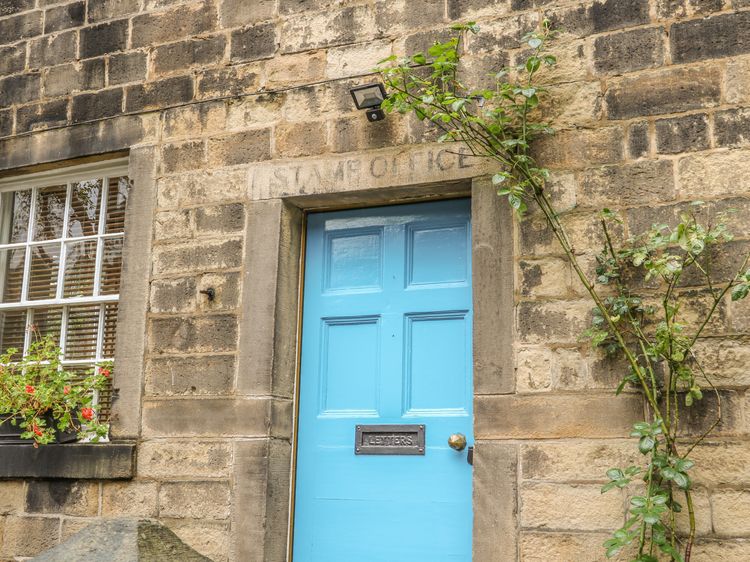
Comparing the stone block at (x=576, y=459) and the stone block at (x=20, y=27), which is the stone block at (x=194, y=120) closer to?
the stone block at (x=20, y=27)

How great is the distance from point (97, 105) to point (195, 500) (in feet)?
7.95

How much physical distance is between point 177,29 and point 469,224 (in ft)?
7.01

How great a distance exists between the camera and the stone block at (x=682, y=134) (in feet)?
12.7

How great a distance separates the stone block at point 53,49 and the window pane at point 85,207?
30.9 inches

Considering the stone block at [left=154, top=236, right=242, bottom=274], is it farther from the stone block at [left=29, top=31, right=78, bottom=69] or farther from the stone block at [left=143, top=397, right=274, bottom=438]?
the stone block at [left=29, top=31, right=78, bottom=69]

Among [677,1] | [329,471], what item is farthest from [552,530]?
[677,1]

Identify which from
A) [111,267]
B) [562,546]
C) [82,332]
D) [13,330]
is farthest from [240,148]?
[562,546]

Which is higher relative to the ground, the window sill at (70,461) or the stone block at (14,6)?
the stone block at (14,6)

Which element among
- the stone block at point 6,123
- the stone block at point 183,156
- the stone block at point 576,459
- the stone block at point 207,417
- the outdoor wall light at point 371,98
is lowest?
the stone block at point 576,459

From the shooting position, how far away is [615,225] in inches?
155

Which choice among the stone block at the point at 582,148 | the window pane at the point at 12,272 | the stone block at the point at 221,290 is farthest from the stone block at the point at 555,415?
the window pane at the point at 12,272

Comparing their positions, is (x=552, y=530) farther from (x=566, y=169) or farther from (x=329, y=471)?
(x=566, y=169)

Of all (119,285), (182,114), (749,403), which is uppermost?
(182,114)

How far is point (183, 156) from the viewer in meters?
4.95
